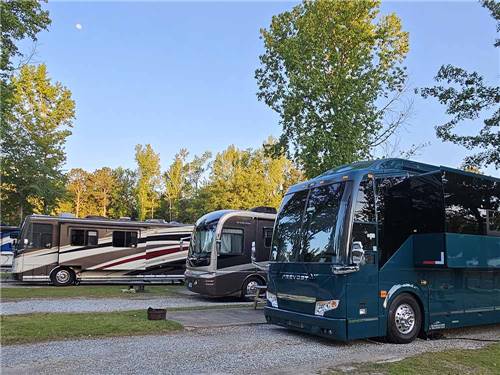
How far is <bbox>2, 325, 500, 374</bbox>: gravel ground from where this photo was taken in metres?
6.54

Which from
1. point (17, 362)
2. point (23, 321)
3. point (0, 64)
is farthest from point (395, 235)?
point (0, 64)

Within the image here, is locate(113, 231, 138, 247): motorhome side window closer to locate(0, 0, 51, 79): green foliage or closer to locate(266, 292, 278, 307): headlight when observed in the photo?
locate(0, 0, 51, 79): green foliage

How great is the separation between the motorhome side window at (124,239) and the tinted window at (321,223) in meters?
14.3

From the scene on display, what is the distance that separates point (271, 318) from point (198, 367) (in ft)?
10.6

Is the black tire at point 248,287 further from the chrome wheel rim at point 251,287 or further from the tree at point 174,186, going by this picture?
the tree at point 174,186

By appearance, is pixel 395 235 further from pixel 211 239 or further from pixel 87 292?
pixel 87 292

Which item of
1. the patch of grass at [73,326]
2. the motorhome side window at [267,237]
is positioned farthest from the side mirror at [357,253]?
the motorhome side window at [267,237]

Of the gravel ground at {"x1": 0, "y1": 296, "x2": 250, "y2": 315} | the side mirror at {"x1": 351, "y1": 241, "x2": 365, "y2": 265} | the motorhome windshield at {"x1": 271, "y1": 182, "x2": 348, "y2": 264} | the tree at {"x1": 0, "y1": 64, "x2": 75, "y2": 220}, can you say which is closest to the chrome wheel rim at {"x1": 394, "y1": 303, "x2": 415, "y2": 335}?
the side mirror at {"x1": 351, "y1": 241, "x2": 365, "y2": 265}

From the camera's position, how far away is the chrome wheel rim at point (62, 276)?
20219 mm

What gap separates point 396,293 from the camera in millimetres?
8594

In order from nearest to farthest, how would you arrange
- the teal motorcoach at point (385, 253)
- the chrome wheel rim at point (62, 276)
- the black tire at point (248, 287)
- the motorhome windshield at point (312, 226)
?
the teal motorcoach at point (385, 253), the motorhome windshield at point (312, 226), the black tire at point (248, 287), the chrome wheel rim at point (62, 276)

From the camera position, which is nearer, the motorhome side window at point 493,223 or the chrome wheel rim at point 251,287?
the motorhome side window at point 493,223

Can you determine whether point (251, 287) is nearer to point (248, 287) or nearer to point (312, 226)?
point (248, 287)

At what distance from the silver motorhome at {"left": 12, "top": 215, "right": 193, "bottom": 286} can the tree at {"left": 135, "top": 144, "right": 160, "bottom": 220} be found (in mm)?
28698
